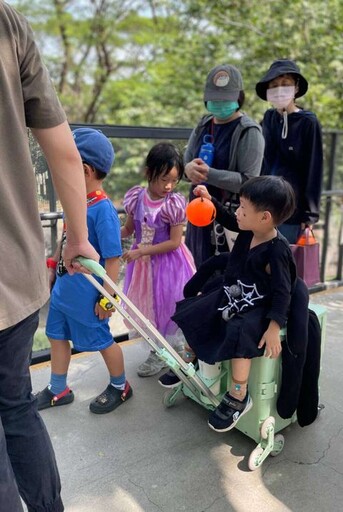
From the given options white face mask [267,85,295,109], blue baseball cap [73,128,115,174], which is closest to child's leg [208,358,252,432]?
blue baseball cap [73,128,115,174]

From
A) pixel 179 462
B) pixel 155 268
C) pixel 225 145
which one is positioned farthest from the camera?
pixel 155 268

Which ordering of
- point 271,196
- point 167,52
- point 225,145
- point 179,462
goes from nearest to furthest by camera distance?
point 271,196 → point 179,462 → point 225,145 → point 167,52

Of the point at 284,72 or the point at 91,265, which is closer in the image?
the point at 91,265

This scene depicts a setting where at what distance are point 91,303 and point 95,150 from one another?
28.9 inches

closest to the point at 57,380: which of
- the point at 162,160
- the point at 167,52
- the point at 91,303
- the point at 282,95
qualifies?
the point at 91,303

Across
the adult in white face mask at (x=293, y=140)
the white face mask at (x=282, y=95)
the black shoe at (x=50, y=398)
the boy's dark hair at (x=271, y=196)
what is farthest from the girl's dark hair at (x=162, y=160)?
the black shoe at (x=50, y=398)

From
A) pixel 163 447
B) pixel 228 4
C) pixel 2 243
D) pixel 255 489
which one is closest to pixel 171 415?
pixel 163 447

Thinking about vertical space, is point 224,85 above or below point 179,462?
above

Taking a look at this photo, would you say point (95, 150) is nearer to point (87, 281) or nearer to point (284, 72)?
point (87, 281)

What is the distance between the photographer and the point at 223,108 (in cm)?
262

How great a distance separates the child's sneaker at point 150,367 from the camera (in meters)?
2.91

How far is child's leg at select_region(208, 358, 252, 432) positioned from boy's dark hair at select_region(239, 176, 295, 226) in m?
0.64

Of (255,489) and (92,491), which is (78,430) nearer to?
(92,491)

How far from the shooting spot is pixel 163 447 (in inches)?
89.0
